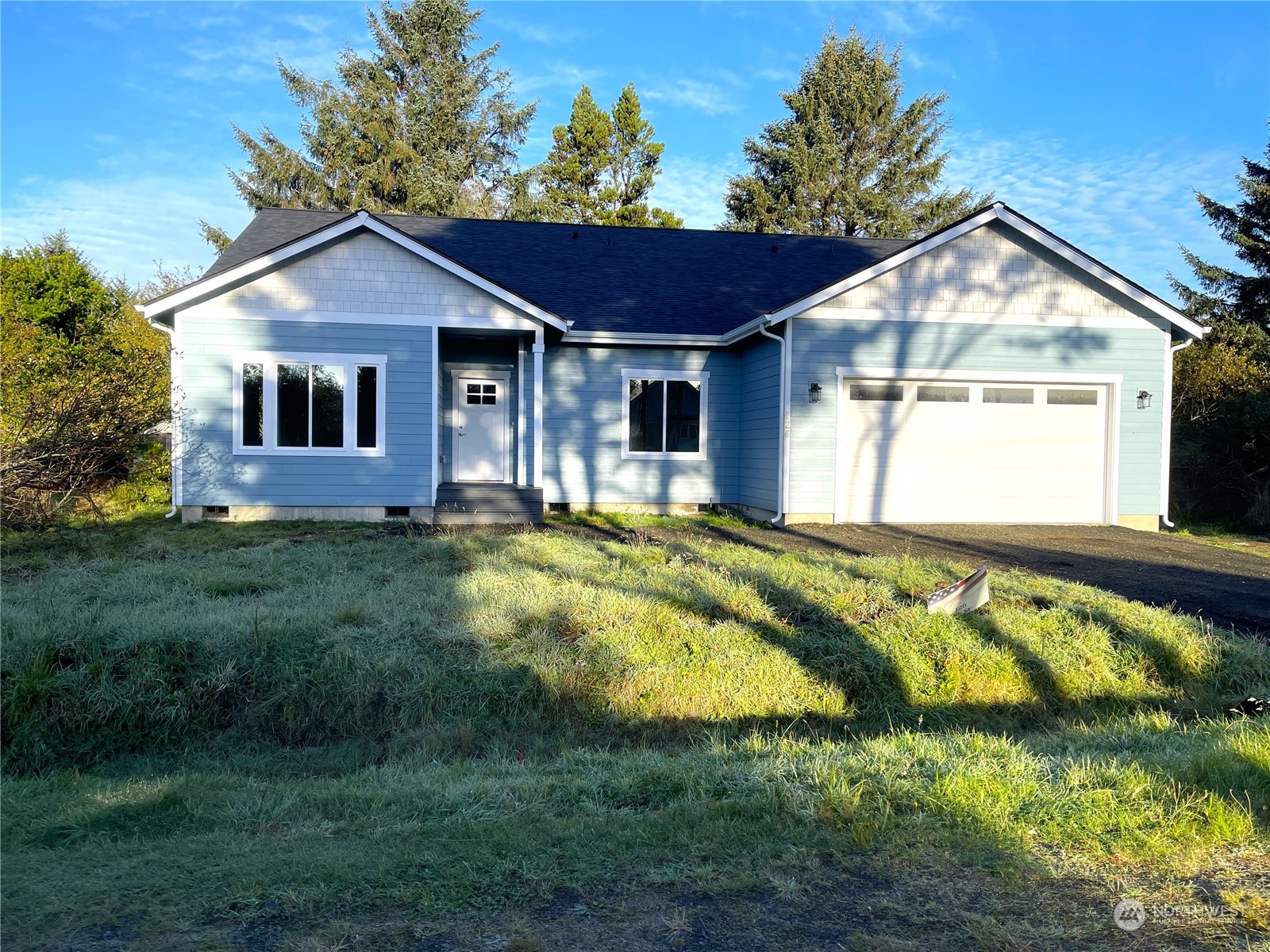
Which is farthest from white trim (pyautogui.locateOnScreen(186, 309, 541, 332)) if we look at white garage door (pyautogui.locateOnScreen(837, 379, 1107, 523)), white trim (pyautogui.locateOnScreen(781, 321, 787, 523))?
white garage door (pyautogui.locateOnScreen(837, 379, 1107, 523))

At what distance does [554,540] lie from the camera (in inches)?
401

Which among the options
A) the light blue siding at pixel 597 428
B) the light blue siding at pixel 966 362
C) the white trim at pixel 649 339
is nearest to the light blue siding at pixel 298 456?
the light blue siding at pixel 597 428

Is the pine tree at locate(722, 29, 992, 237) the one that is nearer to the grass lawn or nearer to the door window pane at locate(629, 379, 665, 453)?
the door window pane at locate(629, 379, 665, 453)

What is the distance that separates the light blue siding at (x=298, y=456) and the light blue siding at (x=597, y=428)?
7.16ft

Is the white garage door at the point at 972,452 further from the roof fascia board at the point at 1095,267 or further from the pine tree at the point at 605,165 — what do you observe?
the pine tree at the point at 605,165

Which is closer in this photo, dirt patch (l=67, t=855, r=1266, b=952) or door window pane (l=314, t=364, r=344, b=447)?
dirt patch (l=67, t=855, r=1266, b=952)

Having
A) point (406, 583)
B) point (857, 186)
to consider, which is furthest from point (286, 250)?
point (857, 186)

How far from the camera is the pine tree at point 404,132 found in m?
30.8

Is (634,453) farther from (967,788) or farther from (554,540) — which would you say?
(967,788)

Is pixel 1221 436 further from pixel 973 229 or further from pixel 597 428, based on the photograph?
pixel 597 428

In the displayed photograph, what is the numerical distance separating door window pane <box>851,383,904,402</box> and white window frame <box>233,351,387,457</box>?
6.83 meters

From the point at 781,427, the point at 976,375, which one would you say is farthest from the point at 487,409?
the point at 976,375

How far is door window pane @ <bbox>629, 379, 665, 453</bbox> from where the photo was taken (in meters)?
14.6

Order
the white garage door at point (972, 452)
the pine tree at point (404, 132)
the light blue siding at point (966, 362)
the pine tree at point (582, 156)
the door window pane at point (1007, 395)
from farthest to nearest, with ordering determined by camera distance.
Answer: the pine tree at point (582, 156) < the pine tree at point (404, 132) < the door window pane at point (1007, 395) < the white garage door at point (972, 452) < the light blue siding at point (966, 362)
